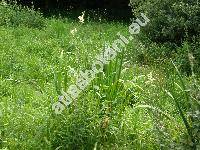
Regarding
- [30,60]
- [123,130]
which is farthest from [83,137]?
[30,60]

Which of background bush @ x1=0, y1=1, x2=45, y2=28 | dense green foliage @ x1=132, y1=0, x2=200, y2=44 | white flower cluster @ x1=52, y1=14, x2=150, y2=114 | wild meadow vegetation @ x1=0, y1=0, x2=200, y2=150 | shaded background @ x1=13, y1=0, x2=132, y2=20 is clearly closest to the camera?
wild meadow vegetation @ x1=0, y1=0, x2=200, y2=150

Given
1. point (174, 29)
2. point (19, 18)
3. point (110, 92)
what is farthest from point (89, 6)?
point (110, 92)

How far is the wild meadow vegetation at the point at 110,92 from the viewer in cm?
469

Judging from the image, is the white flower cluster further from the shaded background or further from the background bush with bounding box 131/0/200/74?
the shaded background

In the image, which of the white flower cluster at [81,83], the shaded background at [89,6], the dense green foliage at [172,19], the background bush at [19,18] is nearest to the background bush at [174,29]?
the dense green foliage at [172,19]

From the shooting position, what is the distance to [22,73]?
23.9 feet

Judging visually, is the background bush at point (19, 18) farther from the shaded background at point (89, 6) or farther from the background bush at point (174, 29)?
the background bush at point (174, 29)

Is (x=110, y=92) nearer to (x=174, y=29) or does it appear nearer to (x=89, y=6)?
(x=174, y=29)

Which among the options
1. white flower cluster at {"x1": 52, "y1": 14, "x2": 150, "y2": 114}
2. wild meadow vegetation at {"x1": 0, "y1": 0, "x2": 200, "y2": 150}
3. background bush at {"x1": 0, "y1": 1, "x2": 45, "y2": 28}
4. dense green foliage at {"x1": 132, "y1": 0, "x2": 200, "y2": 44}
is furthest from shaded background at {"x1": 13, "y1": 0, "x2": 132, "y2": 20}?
white flower cluster at {"x1": 52, "y1": 14, "x2": 150, "y2": 114}

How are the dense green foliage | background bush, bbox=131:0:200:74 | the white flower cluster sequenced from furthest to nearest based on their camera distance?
the dense green foliage → background bush, bbox=131:0:200:74 → the white flower cluster

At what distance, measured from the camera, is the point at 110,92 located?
5.32 m

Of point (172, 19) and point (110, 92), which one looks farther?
point (172, 19)

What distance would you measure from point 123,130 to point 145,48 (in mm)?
3779

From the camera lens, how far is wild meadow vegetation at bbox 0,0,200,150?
185 inches
